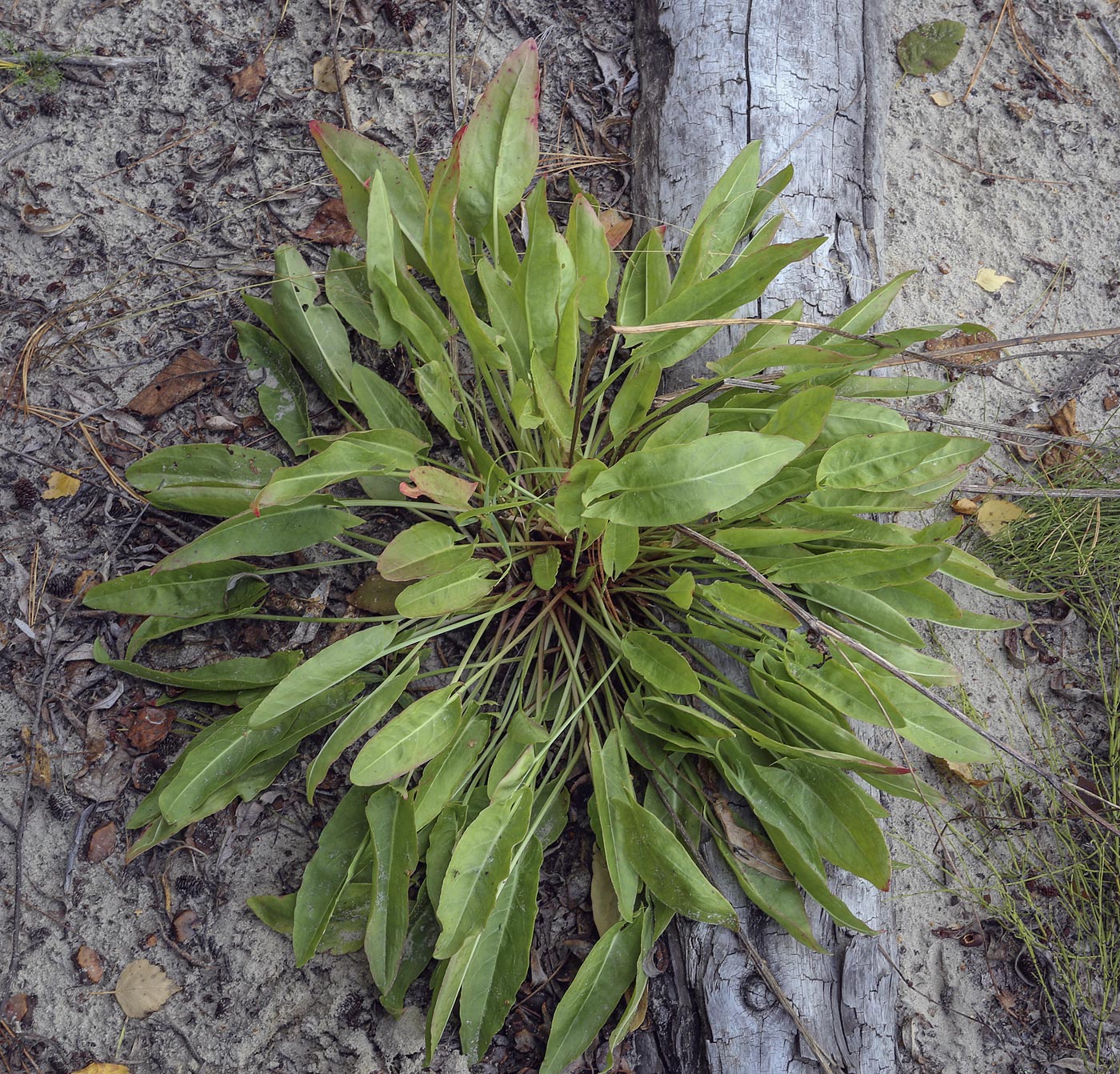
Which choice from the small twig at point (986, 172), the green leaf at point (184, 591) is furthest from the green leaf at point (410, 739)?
the small twig at point (986, 172)

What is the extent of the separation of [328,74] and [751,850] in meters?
1.55

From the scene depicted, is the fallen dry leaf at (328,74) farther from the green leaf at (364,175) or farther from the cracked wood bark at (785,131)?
the cracked wood bark at (785,131)

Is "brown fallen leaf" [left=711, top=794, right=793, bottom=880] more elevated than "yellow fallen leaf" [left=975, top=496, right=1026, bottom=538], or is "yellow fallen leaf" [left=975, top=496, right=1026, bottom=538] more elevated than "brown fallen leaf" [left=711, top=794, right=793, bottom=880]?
"yellow fallen leaf" [left=975, top=496, right=1026, bottom=538]

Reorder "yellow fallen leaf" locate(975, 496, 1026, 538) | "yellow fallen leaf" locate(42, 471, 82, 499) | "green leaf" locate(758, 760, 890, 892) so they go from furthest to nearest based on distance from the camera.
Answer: "yellow fallen leaf" locate(975, 496, 1026, 538) → "yellow fallen leaf" locate(42, 471, 82, 499) → "green leaf" locate(758, 760, 890, 892)

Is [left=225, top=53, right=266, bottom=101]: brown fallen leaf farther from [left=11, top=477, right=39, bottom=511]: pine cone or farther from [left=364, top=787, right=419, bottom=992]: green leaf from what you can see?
[left=364, top=787, right=419, bottom=992]: green leaf

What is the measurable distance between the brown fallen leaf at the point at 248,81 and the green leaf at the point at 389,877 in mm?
1293

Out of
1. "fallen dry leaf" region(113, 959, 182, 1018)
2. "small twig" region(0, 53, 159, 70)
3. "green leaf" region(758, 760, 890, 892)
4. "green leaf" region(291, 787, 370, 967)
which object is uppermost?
"small twig" region(0, 53, 159, 70)

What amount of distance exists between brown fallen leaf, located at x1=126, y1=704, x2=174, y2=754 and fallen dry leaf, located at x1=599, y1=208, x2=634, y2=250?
3.62 feet

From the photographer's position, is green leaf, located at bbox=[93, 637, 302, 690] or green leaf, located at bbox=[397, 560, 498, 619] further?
green leaf, located at bbox=[93, 637, 302, 690]

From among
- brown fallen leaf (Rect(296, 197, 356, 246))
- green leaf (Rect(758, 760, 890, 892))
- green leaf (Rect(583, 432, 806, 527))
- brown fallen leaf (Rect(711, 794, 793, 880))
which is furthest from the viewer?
brown fallen leaf (Rect(296, 197, 356, 246))

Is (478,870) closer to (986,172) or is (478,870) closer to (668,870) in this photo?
(668,870)

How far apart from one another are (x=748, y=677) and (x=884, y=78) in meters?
1.21

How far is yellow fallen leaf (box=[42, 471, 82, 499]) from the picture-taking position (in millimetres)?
1370

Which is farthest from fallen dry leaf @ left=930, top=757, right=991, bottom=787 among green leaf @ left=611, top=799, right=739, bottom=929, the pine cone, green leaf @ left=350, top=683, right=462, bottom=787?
the pine cone
